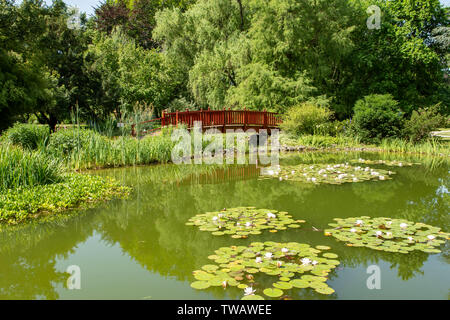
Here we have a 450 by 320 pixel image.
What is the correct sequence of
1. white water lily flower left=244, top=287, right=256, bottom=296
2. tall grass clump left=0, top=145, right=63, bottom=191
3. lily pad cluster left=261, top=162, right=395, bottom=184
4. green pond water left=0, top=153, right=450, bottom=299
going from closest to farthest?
white water lily flower left=244, top=287, right=256, bottom=296 < green pond water left=0, top=153, right=450, bottom=299 < tall grass clump left=0, top=145, right=63, bottom=191 < lily pad cluster left=261, top=162, right=395, bottom=184

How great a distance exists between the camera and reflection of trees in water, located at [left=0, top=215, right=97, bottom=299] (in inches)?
110

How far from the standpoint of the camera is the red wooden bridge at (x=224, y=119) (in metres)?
12.4

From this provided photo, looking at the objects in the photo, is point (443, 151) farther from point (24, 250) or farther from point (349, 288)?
point (24, 250)

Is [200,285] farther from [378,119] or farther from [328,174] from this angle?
[378,119]

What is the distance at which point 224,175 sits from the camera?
7645 mm

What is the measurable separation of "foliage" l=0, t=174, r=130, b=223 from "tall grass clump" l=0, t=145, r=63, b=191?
0.21 metres

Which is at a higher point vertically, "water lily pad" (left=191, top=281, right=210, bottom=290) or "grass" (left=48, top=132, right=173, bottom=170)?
"grass" (left=48, top=132, right=173, bottom=170)

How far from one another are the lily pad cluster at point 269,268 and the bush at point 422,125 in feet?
34.1

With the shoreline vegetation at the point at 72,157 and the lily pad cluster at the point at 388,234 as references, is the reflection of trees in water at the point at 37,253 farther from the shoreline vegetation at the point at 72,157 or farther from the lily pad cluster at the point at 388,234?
the lily pad cluster at the point at 388,234

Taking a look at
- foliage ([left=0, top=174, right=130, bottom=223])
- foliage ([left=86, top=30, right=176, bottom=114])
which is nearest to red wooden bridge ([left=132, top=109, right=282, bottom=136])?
foliage ([left=86, top=30, right=176, bottom=114])

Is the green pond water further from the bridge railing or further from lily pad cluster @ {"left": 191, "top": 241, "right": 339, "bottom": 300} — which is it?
the bridge railing

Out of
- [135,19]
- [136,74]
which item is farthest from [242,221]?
[135,19]

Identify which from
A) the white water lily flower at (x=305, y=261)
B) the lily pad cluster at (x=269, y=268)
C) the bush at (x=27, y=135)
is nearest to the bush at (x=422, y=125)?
the lily pad cluster at (x=269, y=268)

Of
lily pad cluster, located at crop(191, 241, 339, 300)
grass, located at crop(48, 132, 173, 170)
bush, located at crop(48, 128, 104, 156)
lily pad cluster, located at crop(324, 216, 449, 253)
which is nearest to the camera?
lily pad cluster, located at crop(191, 241, 339, 300)
